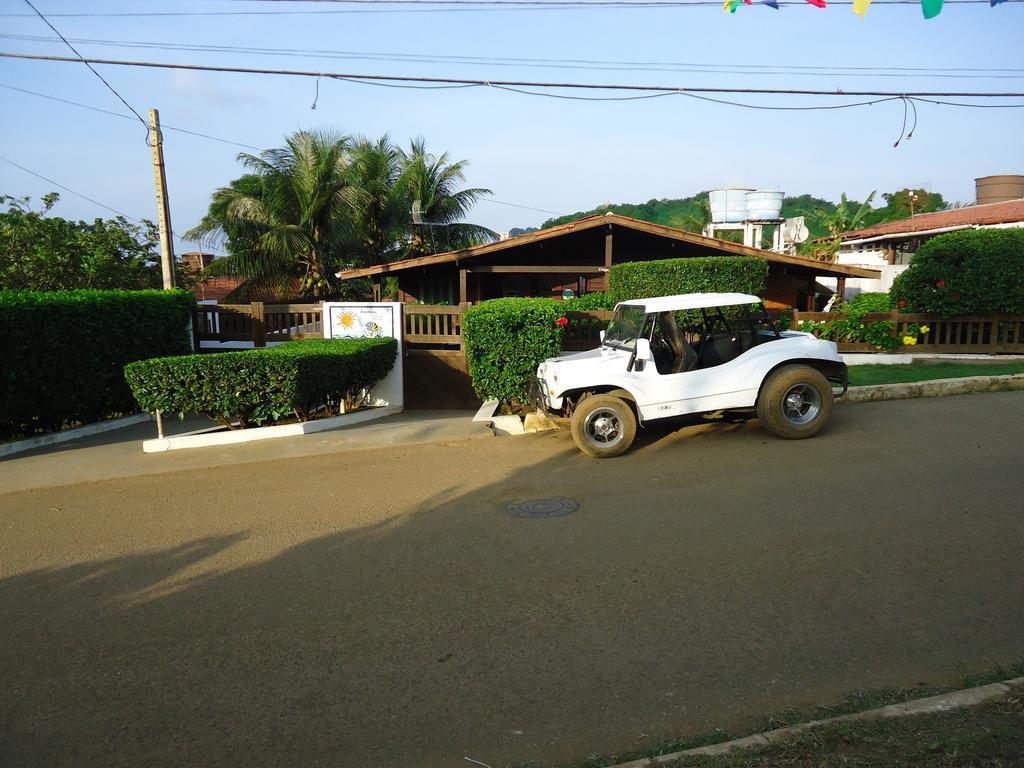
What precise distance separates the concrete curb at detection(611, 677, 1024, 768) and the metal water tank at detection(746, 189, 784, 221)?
22791 mm

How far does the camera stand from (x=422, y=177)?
107 feet

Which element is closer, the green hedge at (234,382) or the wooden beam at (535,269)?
the green hedge at (234,382)

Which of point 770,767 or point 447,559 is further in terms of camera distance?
point 447,559

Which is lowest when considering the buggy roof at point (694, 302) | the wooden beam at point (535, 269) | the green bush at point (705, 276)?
the buggy roof at point (694, 302)

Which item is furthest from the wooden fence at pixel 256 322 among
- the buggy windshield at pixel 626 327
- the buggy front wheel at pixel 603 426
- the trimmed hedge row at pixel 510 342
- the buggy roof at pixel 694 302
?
the buggy roof at pixel 694 302

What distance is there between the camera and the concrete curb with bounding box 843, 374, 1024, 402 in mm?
10828

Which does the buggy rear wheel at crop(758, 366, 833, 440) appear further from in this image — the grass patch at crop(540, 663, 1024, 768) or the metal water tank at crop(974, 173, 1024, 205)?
the metal water tank at crop(974, 173, 1024, 205)

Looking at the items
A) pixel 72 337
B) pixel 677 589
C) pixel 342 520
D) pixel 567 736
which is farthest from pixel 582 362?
pixel 72 337

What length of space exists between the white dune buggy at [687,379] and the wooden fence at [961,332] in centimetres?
590

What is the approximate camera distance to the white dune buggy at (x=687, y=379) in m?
8.63

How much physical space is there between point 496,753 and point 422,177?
31543mm

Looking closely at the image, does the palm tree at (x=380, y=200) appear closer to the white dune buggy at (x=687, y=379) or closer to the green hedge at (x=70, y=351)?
the green hedge at (x=70, y=351)

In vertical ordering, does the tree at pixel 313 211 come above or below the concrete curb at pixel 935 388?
above

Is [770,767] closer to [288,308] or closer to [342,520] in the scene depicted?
[342,520]
